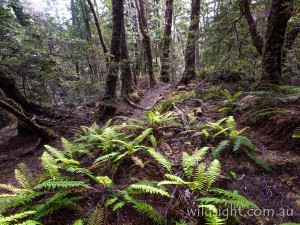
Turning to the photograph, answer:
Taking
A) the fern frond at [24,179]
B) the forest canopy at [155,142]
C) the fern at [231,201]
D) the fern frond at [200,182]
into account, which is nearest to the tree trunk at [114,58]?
the forest canopy at [155,142]

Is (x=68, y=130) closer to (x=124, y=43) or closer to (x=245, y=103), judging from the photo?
(x=124, y=43)

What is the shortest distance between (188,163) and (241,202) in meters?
0.89

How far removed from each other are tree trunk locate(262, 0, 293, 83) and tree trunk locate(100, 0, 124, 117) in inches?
204

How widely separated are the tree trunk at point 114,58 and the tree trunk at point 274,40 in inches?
204

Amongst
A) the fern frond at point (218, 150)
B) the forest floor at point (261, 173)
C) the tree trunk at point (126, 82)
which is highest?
the tree trunk at point (126, 82)

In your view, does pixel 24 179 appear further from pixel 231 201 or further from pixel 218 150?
pixel 218 150

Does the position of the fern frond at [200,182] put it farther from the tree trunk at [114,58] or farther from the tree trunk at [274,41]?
the tree trunk at [114,58]

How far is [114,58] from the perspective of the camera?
7.52 meters

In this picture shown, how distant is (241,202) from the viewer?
83.1 inches

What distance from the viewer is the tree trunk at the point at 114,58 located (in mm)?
7145

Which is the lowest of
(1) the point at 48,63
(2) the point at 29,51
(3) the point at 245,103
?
(3) the point at 245,103

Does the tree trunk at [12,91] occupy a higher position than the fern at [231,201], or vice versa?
the tree trunk at [12,91]

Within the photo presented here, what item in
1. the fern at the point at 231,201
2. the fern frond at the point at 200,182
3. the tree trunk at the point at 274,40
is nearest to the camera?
the fern at the point at 231,201

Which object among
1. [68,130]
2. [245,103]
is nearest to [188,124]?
[245,103]
